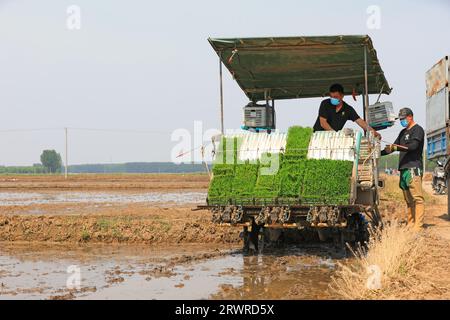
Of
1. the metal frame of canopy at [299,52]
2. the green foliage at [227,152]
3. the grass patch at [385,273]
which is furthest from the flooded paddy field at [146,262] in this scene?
the metal frame of canopy at [299,52]

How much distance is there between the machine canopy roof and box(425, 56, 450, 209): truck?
1556mm

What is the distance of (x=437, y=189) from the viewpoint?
2483 centimetres

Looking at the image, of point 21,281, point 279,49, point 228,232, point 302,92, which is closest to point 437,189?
point 302,92

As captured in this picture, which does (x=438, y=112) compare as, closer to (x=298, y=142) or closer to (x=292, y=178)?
(x=298, y=142)

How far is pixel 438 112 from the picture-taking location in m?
14.5

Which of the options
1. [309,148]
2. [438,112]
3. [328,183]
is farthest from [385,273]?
[438,112]

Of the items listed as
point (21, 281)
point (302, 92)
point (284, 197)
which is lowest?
point (21, 281)

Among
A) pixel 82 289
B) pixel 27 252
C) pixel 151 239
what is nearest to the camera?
pixel 82 289

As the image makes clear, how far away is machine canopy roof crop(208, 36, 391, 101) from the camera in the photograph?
10055mm

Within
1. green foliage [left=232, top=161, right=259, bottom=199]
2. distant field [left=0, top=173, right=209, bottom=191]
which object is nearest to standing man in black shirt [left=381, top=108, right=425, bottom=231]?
green foliage [left=232, top=161, right=259, bottom=199]

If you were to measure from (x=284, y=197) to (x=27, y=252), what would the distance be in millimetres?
5030

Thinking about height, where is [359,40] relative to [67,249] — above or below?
above

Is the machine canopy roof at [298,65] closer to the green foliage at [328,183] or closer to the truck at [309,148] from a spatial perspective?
the truck at [309,148]
